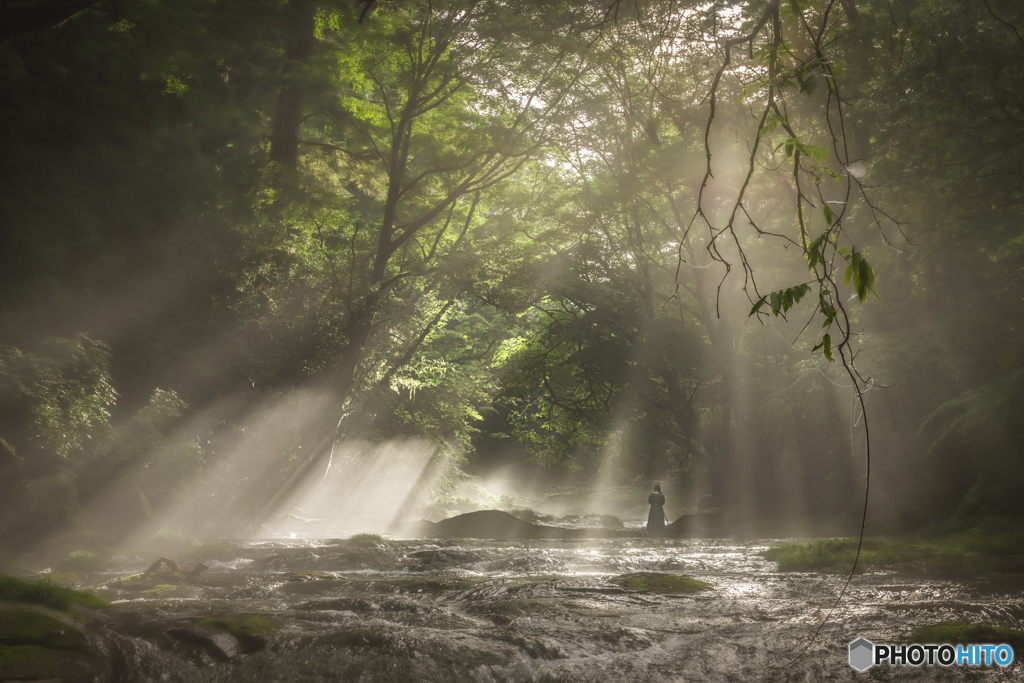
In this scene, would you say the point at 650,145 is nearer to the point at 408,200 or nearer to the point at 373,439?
the point at 408,200

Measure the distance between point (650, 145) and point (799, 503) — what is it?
12.4m

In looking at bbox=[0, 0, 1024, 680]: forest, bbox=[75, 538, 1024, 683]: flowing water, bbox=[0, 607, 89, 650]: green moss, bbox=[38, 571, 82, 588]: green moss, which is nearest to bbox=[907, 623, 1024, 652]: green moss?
bbox=[75, 538, 1024, 683]: flowing water

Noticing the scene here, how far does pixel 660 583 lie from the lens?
7840 millimetres

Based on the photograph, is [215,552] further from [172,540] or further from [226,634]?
[226,634]

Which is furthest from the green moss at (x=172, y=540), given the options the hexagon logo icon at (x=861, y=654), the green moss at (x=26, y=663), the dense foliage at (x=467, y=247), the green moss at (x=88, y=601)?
the hexagon logo icon at (x=861, y=654)

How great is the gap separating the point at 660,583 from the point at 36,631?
643 centimetres

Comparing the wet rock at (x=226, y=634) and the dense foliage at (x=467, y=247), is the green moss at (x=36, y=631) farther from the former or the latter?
the dense foliage at (x=467, y=247)

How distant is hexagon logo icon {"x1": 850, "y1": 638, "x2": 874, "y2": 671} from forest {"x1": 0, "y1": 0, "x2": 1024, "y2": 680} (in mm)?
4671

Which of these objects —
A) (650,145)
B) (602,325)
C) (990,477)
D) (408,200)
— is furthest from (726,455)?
(408,200)

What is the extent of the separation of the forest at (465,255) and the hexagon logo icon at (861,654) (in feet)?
15.3

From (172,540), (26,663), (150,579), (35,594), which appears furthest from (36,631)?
(172,540)

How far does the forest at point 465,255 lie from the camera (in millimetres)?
11750

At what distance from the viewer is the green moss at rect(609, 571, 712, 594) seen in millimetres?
7590

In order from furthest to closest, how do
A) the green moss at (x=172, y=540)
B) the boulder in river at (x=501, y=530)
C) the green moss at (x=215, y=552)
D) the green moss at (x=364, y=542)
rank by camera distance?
the boulder in river at (x=501, y=530) < the green moss at (x=364, y=542) < the green moss at (x=172, y=540) < the green moss at (x=215, y=552)
